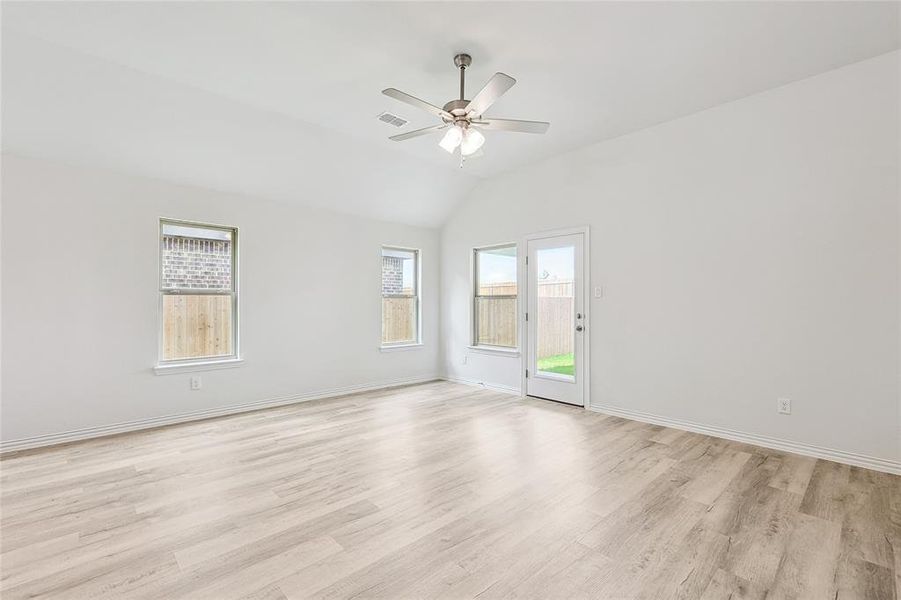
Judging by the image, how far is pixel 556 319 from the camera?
5.11 metres

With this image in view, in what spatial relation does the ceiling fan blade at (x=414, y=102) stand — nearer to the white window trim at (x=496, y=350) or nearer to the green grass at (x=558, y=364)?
the green grass at (x=558, y=364)

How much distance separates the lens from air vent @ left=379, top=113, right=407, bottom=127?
12.8 feet

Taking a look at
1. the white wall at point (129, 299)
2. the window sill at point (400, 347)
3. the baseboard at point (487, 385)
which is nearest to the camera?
the white wall at point (129, 299)

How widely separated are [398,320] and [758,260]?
4.42 metres

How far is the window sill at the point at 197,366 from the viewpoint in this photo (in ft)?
13.7

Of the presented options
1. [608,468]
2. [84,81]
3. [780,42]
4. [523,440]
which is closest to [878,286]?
[780,42]

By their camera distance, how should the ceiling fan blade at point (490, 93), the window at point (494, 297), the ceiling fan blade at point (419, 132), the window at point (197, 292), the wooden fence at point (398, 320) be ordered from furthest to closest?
the wooden fence at point (398, 320) → the window at point (494, 297) → the window at point (197, 292) → the ceiling fan blade at point (419, 132) → the ceiling fan blade at point (490, 93)

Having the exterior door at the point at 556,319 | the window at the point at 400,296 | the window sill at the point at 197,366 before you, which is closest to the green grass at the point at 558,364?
the exterior door at the point at 556,319

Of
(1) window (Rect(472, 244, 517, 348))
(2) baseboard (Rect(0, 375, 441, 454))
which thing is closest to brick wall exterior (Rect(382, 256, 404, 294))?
(1) window (Rect(472, 244, 517, 348))

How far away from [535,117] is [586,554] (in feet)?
11.5

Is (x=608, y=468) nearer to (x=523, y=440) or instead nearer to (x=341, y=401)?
(x=523, y=440)

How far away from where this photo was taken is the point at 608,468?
3098 mm

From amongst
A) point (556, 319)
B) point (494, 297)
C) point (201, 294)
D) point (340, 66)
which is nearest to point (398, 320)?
point (494, 297)

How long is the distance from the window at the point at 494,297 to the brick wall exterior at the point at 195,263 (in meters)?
3.28
